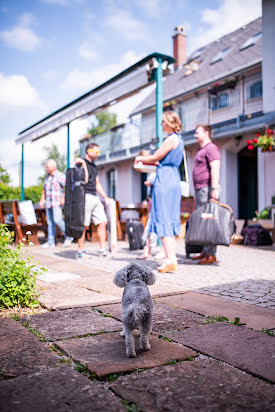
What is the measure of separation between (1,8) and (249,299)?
17.7 ft

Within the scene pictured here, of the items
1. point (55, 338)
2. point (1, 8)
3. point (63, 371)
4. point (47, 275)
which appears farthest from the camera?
point (1, 8)

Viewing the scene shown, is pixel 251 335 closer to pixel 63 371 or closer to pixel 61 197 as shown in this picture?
pixel 63 371

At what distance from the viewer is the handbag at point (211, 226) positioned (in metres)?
5.22

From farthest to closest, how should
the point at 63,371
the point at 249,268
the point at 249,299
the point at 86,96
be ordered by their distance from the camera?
the point at 86,96 < the point at 249,268 < the point at 249,299 < the point at 63,371

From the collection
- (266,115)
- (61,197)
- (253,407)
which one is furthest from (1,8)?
(266,115)

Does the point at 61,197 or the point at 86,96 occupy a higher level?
the point at 86,96

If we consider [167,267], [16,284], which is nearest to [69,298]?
[16,284]

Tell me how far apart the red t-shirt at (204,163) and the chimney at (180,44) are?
1989cm

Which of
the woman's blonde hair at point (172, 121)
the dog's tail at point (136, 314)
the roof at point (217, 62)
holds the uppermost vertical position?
the roof at point (217, 62)

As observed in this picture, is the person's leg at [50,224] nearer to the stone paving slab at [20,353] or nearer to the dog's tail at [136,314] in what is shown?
the stone paving slab at [20,353]

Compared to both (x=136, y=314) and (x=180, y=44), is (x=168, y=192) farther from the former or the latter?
(x=180, y=44)

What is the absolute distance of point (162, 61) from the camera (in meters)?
7.25

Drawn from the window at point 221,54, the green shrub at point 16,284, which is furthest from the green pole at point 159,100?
the window at point 221,54

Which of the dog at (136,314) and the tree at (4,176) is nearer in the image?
the dog at (136,314)
